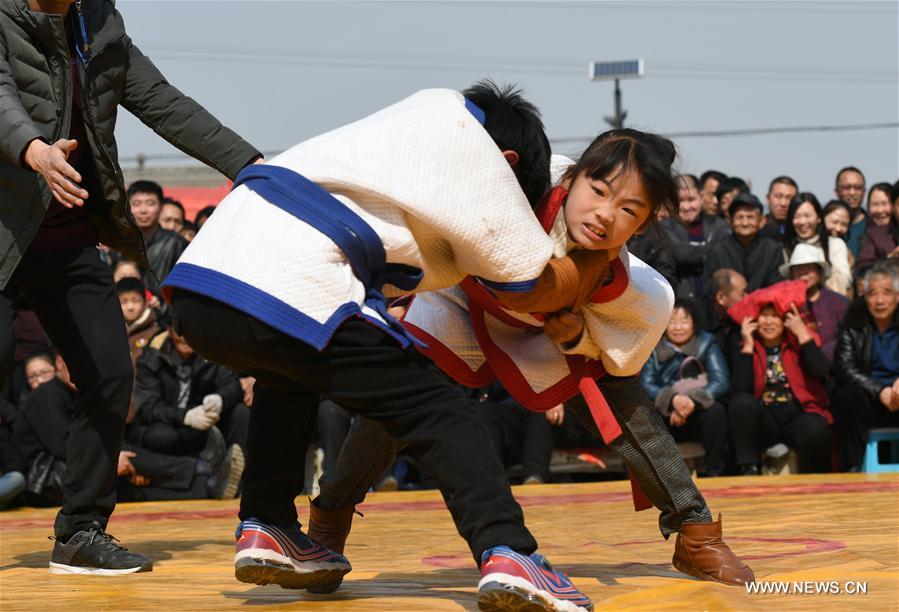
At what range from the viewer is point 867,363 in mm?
7828

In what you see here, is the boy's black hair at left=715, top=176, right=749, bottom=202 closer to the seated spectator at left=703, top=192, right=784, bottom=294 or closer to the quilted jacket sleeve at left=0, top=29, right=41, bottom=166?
the seated spectator at left=703, top=192, right=784, bottom=294

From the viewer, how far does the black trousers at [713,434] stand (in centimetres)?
779

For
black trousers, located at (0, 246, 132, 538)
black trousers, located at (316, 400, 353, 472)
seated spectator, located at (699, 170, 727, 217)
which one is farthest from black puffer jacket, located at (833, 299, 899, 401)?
black trousers, located at (0, 246, 132, 538)

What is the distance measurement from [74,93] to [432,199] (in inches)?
62.6

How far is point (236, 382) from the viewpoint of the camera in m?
7.89

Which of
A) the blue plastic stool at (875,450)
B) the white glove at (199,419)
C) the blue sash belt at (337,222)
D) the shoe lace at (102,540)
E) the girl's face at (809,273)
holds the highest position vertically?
the blue sash belt at (337,222)

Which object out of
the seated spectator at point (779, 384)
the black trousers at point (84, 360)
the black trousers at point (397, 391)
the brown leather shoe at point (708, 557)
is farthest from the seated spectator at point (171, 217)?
the black trousers at point (397, 391)

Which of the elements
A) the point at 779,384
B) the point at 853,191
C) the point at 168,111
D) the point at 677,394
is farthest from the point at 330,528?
the point at 853,191

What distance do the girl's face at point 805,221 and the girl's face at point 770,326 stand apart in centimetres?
83

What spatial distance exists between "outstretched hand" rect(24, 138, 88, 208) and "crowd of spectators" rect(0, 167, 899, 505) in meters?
4.16

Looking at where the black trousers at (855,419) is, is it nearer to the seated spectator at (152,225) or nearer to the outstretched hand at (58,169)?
the seated spectator at (152,225)

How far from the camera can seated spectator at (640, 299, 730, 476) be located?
7781mm

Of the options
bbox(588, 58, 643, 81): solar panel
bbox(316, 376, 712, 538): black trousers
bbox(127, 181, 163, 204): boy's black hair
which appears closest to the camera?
bbox(316, 376, 712, 538): black trousers

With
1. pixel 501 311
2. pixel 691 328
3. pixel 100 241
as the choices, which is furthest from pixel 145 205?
pixel 501 311
